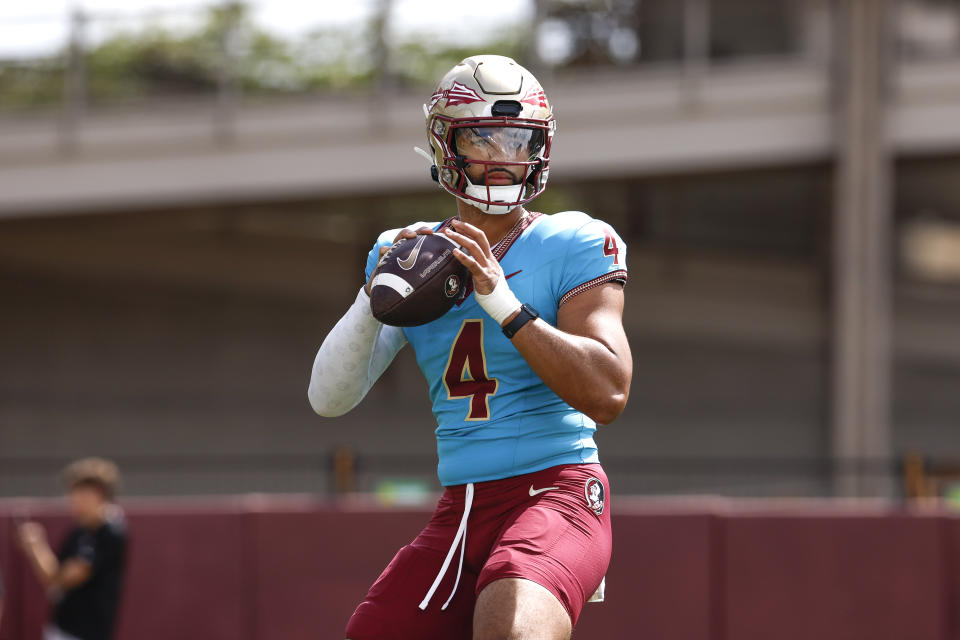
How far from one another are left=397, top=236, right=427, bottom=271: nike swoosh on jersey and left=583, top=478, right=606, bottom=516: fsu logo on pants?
0.70 m

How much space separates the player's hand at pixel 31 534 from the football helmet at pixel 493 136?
642 centimetres

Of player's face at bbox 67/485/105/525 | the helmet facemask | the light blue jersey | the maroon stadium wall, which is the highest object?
the helmet facemask

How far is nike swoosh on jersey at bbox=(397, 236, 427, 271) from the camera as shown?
308 centimetres

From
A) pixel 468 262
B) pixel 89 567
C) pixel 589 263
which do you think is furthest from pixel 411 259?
pixel 89 567

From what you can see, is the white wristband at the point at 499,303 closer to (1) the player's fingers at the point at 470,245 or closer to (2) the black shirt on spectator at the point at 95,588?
(1) the player's fingers at the point at 470,245

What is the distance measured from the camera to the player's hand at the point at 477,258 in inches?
116

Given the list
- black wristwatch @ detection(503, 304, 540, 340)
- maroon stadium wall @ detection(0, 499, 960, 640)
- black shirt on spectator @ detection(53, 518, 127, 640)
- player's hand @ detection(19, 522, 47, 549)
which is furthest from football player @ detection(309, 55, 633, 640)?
player's hand @ detection(19, 522, 47, 549)

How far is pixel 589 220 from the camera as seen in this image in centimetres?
328

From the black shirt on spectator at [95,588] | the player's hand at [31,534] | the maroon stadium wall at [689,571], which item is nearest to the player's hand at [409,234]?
the black shirt on spectator at [95,588]

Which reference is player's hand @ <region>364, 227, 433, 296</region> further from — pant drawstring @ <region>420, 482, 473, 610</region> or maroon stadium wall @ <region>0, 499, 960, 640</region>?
maroon stadium wall @ <region>0, 499, 960, 640</region>

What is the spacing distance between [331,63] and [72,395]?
6.04 metres

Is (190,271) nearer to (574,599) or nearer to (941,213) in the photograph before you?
(941,213)

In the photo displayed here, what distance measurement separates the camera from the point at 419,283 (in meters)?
3.05

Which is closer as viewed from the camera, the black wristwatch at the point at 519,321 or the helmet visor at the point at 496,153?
the black wristwatch at the point at 519,321
